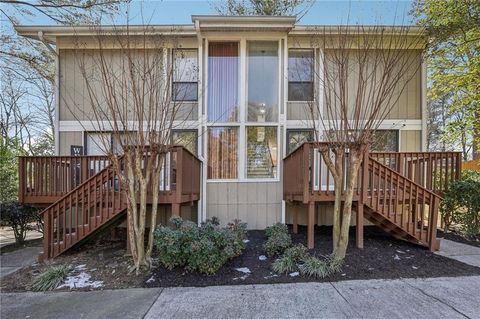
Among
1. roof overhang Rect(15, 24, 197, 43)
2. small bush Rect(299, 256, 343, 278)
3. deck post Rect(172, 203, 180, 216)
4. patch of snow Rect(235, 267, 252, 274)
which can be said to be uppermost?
roof overhang Rect(15, 24, 197, 43)

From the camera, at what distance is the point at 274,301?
3.46 meters

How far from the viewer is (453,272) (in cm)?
432

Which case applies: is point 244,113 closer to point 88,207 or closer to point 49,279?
point 88,207

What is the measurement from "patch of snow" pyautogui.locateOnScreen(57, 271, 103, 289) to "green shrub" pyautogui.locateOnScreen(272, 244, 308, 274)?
2739 millimetres

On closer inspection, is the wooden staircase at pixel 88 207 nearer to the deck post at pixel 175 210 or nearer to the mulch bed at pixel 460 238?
the deck post at pixel 175 210

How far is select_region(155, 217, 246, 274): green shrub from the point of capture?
4180mm

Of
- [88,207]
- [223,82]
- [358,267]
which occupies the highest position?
[223,82]

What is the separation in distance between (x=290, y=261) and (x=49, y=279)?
3755mm

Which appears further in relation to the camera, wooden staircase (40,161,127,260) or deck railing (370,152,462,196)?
deck railing (370,152,462,196)

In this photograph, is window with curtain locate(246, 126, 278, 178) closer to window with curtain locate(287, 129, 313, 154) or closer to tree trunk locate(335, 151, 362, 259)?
window with curtain locate(287, 129, 313, 154)

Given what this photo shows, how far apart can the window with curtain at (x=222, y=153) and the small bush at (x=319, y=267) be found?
3.03m

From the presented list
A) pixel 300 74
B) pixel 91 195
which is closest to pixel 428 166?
pixel 300 74

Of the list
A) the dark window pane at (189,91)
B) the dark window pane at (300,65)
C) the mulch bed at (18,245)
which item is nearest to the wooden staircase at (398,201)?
the dark window pane at (300,65)

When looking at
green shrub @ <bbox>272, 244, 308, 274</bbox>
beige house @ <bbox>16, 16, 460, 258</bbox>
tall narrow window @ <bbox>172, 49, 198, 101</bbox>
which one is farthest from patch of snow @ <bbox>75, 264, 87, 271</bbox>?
tall narrow window @ <bbox>172, 49, 198, 101</bbox>
